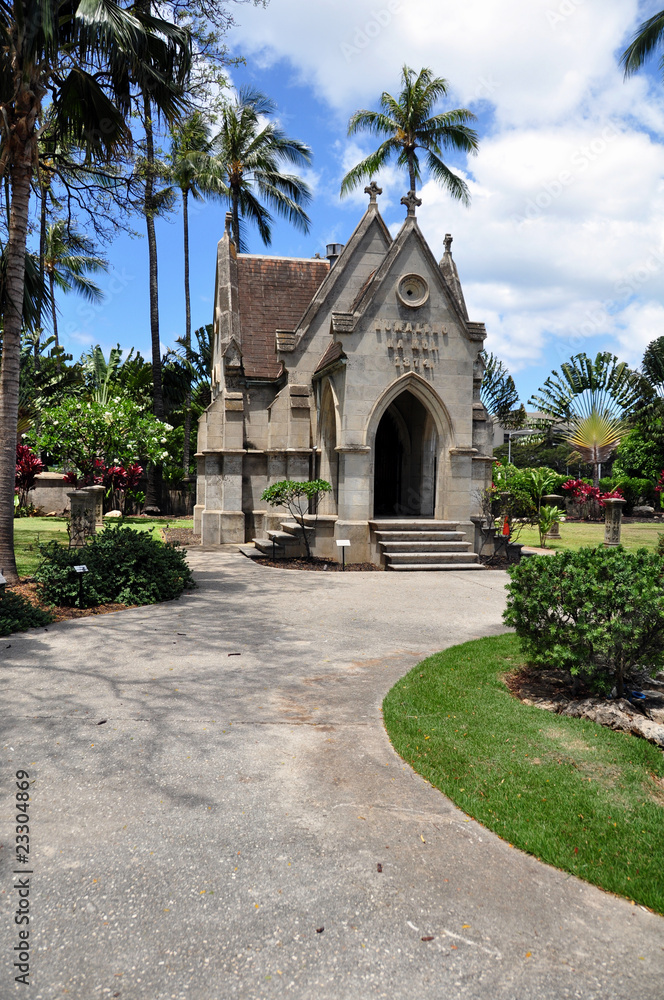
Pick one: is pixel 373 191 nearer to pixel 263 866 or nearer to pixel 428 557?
pixel 428 557

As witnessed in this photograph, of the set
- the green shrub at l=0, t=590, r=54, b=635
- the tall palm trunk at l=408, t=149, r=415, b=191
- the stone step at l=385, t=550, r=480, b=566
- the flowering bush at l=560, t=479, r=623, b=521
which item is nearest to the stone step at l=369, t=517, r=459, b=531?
the stone step at l=385, t=550, r=480, b=566

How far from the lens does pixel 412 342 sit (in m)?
14.7

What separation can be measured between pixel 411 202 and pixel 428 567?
8.53 meters

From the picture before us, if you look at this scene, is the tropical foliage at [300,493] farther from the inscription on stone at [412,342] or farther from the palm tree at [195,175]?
the palm tree at [195,175]

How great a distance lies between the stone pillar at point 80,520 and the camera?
11.4 metres

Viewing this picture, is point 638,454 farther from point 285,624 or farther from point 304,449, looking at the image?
point 285,624

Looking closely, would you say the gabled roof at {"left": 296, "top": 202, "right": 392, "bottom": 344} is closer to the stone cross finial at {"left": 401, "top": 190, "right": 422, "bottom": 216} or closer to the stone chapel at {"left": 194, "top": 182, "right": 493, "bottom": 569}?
the stone chapel at {"left": 194, "top": 182, "right": 493, "bottom": 569}

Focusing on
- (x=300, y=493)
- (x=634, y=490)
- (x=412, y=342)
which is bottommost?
(x=300, y=493)

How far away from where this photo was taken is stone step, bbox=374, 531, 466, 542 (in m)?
14.3

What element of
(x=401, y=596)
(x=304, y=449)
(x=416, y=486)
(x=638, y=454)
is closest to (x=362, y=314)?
(x=304, y=449)

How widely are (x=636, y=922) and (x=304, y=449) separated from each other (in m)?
14.5

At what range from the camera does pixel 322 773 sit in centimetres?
439

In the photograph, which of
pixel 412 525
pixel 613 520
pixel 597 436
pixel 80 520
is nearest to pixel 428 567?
pixel 412 525

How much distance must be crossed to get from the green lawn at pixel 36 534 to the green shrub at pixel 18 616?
8.82 ft
